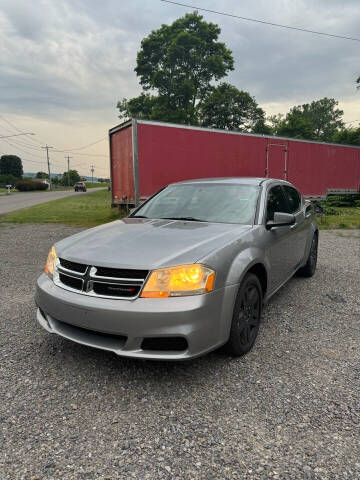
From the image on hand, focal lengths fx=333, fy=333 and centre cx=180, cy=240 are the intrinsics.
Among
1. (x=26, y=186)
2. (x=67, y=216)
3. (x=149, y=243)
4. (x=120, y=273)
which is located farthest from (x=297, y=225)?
(x=26, y=186)

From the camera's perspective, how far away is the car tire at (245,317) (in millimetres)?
2562

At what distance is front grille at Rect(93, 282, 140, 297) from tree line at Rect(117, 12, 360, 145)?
33.5 meters

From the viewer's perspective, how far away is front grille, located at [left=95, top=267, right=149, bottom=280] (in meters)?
2.25

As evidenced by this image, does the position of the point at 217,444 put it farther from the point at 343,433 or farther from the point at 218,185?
the point at 218,185

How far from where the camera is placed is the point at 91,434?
1.93 meters

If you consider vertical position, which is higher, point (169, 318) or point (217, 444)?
point (169, 318)

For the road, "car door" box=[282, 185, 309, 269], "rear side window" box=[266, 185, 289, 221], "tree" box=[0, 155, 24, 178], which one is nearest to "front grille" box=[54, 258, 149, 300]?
"rear side window" box=[266, 185, 289, 221]

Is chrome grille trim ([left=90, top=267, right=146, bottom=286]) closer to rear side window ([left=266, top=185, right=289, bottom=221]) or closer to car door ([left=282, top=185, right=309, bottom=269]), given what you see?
rear side window ([left=266, top=185, right=289, bottom=221])

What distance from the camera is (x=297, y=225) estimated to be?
4.20 meters

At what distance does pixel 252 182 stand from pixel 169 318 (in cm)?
217

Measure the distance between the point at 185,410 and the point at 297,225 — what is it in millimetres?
2817

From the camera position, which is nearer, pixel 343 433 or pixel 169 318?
pixel 343 433

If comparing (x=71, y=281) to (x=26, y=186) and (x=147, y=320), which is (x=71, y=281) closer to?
(x=147, y=320)

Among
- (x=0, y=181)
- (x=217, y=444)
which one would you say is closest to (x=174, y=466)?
(x=217, y=444)
